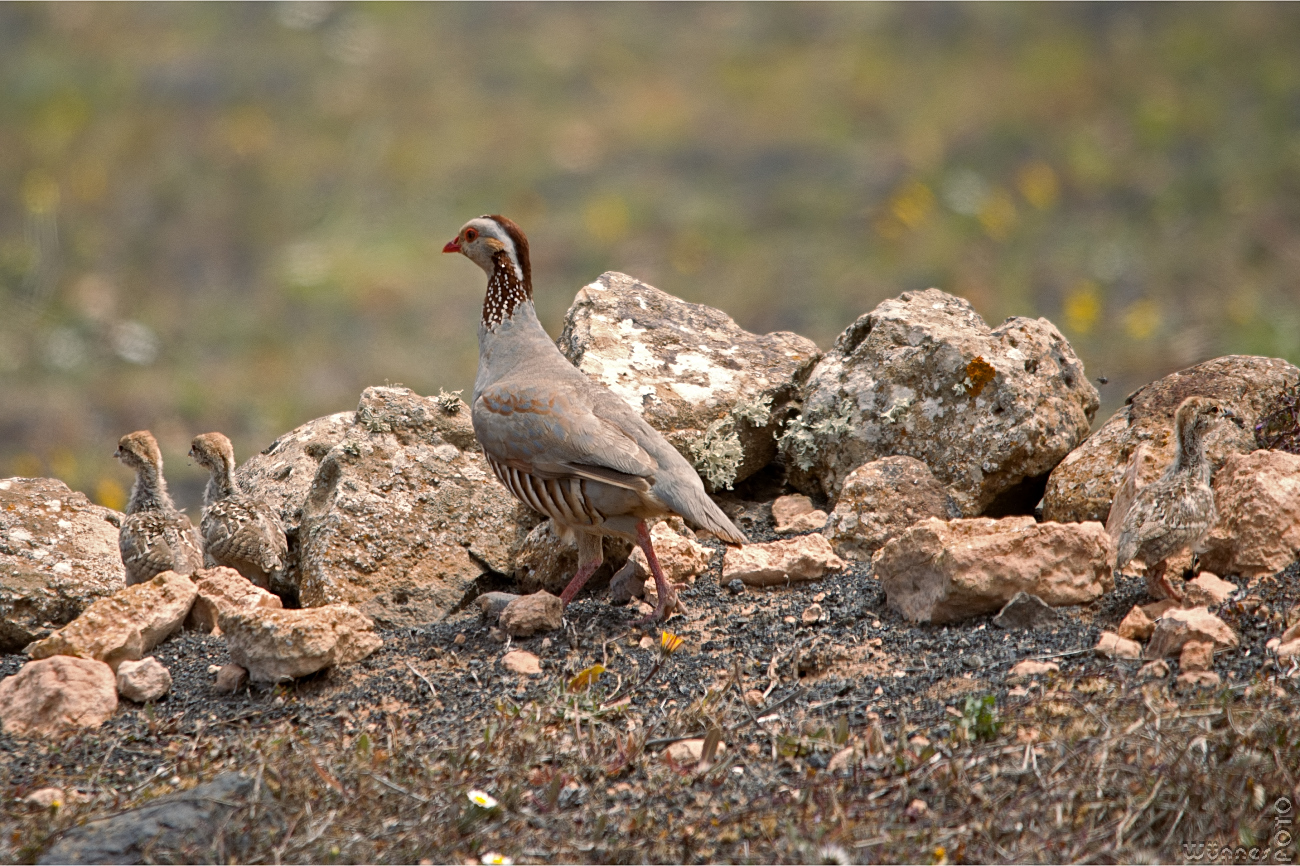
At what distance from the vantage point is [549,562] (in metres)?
5.97

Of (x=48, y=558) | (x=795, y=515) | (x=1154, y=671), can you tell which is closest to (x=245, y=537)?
(x=48, y=558)

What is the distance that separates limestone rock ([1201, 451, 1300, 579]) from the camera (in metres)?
5.02

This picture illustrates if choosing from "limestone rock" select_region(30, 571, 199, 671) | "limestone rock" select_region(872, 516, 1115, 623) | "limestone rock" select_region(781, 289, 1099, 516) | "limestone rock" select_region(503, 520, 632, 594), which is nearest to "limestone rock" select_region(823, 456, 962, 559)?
"limestone rock" select_region(781, 289, 1099, 516)

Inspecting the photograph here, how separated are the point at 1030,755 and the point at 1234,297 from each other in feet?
42.4

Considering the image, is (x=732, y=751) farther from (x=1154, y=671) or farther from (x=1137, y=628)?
(x=1137, y=628)

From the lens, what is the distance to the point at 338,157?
19.9 metres

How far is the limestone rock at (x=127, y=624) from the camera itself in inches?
194

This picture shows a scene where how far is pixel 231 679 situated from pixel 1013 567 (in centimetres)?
308

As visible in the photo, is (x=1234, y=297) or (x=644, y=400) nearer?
(x=644, y=400)

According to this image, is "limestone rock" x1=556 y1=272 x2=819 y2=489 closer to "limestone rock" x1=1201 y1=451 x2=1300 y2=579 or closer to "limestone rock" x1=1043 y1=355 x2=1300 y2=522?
"limestone rock" x1=1043 y1=355 x2=1300 y2=522

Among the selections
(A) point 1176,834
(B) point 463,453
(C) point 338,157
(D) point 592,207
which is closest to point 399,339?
(D) point 592,207

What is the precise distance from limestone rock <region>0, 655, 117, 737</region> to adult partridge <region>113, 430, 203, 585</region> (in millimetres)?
1216

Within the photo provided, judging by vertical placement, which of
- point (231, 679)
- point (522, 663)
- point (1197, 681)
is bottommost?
point (1197, 681)

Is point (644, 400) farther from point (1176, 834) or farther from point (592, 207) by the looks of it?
point (592, 207)
